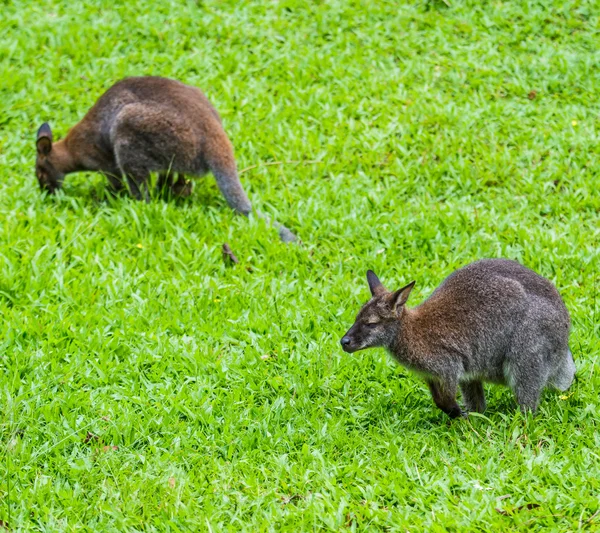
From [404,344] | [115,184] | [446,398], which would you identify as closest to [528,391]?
[446,398]

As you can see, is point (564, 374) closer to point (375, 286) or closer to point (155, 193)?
point (375, 286)

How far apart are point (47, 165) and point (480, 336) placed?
466 cm

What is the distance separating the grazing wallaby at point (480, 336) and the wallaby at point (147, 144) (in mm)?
2806

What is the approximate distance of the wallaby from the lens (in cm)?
799

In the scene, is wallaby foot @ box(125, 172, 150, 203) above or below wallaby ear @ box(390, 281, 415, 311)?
below

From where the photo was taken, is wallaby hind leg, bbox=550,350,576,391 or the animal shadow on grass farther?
the animal shadow on grass

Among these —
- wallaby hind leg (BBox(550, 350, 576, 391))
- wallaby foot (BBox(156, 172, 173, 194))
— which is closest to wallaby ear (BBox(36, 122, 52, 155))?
wallaby foot (BBox(156, 172, 173, 194))

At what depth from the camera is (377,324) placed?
5.28m

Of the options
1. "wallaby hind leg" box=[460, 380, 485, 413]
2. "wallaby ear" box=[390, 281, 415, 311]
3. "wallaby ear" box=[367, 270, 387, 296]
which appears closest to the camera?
"wallaby ear" box=[390, 281, 415, 311]

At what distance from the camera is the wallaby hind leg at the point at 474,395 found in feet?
18.2

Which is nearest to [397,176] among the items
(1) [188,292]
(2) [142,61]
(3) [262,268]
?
(3) [262,268]

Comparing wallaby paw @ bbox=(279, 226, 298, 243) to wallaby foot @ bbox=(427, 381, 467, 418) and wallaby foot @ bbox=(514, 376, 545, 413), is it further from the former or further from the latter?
wallaby foot @ bbox=(514, 376, 545, 413)

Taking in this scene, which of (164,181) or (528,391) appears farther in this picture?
(164,181)

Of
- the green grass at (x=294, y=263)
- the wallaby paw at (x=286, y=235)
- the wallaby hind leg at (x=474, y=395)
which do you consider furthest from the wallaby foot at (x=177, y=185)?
the wallaby hind leg at (x=474, y=395)
